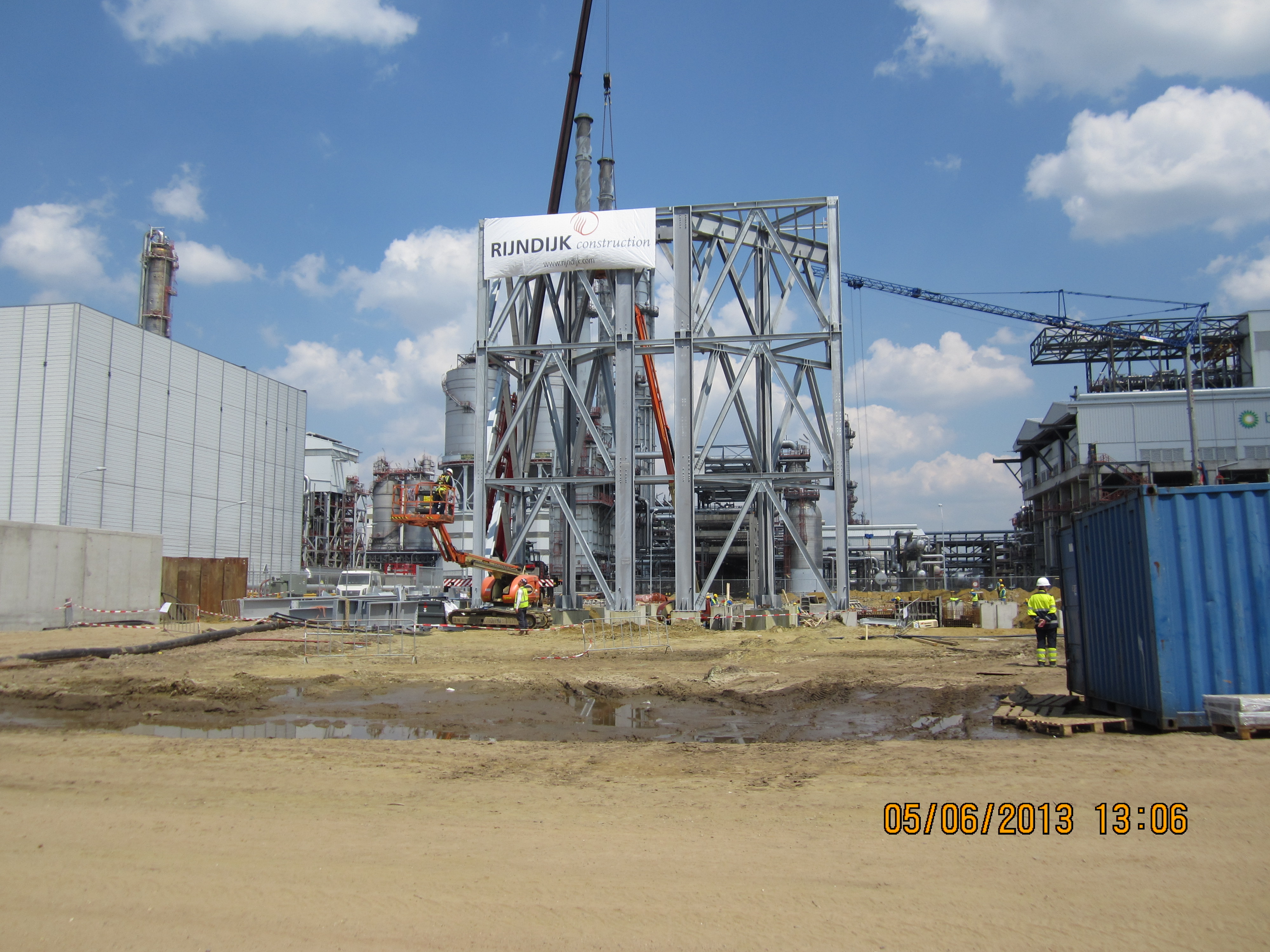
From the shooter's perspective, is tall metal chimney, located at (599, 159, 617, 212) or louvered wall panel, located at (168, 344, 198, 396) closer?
tall metal chimney, located at (599, 159, 617, 212)

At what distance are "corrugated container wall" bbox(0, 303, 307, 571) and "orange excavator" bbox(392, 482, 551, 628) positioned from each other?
21057 mm

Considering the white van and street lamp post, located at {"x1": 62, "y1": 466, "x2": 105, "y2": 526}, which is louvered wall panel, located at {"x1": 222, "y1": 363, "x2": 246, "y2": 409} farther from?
the white van

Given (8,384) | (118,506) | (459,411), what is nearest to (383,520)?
(459,411)

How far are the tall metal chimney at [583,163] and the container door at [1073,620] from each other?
95.1 ft

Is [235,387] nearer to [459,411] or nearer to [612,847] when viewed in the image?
[459,411]

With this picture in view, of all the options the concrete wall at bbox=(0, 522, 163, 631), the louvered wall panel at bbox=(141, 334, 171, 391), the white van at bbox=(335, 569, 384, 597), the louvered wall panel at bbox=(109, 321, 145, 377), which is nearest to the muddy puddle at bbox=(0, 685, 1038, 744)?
the concrete wall at bbox=(0, 522, 163, 631)

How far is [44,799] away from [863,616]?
2962 centimetres

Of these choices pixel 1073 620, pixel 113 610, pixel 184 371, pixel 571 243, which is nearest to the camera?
pixel 1073 620

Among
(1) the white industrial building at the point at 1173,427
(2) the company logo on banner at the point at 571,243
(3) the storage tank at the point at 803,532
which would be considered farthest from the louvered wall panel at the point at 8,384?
(1) the white industrial building at the point at 1173,427

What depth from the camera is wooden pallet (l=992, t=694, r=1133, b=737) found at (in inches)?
371

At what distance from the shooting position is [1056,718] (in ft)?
32.8

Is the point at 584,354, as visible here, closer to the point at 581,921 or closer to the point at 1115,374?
the point at 581,921

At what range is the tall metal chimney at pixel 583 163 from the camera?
124 feet

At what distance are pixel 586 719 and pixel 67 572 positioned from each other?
2217cm
